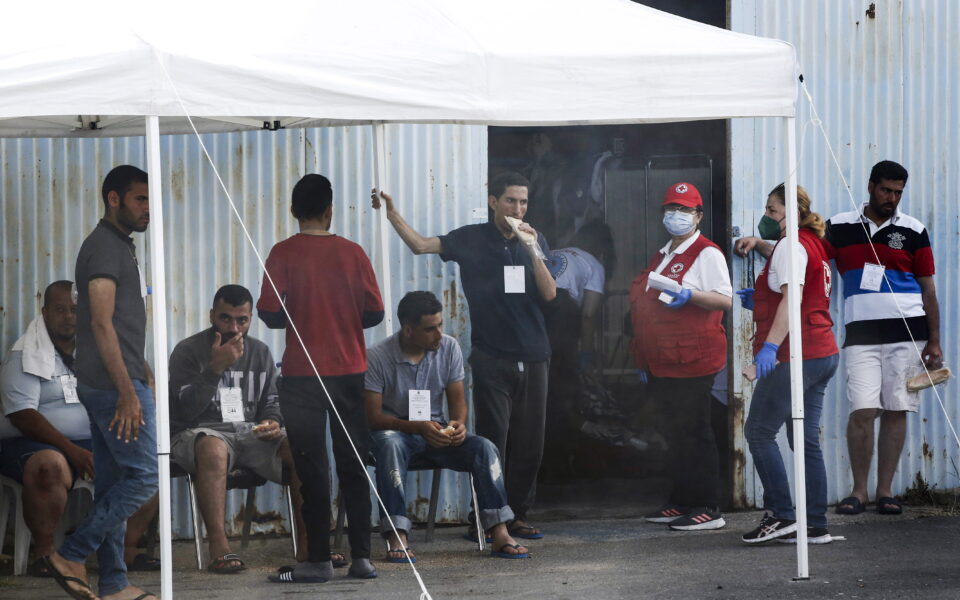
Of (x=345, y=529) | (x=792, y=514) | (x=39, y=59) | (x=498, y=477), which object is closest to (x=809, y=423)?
(x=792, y=514)

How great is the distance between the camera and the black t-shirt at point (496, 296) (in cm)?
655

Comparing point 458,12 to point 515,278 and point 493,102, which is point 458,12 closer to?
point 493,102

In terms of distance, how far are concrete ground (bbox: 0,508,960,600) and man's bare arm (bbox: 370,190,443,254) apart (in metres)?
1.58

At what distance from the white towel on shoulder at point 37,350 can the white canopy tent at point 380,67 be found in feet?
4.89

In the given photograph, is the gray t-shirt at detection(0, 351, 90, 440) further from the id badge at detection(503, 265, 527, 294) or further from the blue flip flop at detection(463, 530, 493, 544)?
the id badge at detection(503, 265, 527, 294)

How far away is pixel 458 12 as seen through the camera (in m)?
5.33

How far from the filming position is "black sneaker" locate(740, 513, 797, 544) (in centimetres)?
611

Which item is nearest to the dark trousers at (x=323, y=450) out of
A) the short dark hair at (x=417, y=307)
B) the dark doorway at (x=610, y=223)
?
the short dark hair at (x=417, y=307)

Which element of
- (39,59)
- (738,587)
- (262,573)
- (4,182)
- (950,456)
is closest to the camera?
(39,59)

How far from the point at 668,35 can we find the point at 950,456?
3.60 m

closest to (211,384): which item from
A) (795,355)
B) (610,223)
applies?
(795,355)

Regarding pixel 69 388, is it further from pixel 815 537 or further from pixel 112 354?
pixel 815 537

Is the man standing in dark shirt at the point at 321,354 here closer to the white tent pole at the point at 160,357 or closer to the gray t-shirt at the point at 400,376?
the gray t-shirt at the point at 400,376

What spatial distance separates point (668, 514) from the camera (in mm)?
6863
